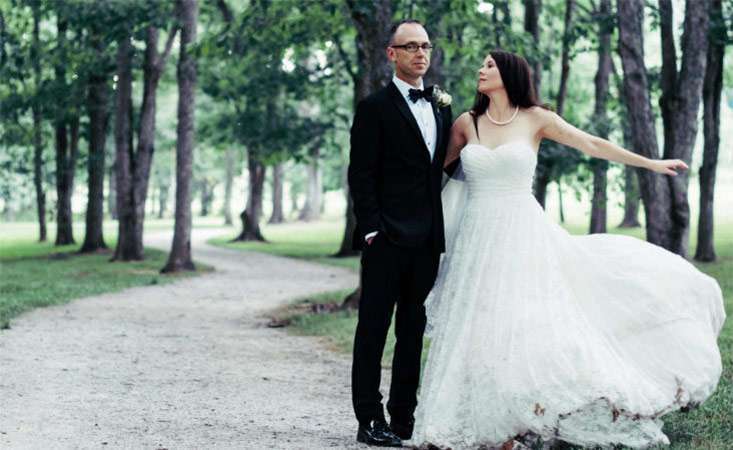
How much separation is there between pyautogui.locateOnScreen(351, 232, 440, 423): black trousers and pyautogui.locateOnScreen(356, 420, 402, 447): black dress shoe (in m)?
0.05

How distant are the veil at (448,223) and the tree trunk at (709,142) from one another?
12.5 meters

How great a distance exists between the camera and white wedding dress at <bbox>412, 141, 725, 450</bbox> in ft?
17.9

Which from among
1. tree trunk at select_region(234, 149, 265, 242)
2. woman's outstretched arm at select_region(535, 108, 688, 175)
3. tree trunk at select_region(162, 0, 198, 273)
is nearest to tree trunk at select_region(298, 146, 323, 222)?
tree trunk at select_region(234, 149, 265, 242)

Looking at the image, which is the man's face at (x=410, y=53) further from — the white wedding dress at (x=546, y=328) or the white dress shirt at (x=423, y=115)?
the white wedding dress at (x=546, y=328)

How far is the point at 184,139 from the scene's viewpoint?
22172 mm

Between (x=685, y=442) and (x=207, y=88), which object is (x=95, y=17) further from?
(x=685, y=442)

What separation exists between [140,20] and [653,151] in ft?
32.8

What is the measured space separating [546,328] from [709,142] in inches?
681

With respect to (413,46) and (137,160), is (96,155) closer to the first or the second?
(137,160)

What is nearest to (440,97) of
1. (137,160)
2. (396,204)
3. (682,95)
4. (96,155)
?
(396,204)

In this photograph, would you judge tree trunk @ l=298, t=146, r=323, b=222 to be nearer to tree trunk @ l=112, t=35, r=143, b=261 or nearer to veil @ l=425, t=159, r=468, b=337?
tree trunk @ l=112, t=35, r=143, b=261

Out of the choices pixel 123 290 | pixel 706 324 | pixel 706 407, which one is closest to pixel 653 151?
pixel 706 407

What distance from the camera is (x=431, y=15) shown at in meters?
14.6

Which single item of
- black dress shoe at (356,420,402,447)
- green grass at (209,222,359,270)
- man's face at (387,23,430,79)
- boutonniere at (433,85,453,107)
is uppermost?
man's face at (387,23,430,79)
